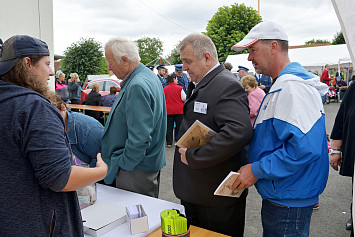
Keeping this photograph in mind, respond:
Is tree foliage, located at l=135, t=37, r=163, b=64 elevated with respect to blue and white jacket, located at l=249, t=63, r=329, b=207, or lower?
elevated

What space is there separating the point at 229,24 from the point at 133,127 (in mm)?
29918

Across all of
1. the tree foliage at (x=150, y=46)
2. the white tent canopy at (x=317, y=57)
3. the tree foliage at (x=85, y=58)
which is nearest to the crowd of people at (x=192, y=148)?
the white tent canopy at (x=317, y=57)

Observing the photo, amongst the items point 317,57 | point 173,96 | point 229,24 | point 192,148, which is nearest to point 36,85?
point 192,148

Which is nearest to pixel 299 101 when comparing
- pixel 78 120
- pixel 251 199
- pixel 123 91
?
pixel 123 91

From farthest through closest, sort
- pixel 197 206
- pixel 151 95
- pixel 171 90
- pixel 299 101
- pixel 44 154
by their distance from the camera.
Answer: pixel 171 90, pixel 151 95, pixel 197 206, pixel 299 101, pixel 44 154

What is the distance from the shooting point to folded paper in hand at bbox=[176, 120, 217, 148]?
157 cm

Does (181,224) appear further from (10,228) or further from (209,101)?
(209,101)

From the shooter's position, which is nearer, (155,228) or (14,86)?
(14,86)

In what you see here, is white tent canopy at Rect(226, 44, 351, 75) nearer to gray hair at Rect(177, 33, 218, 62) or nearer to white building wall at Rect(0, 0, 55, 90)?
white building wall at Rect(0, 0, 55, 90)

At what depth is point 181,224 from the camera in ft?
4.01

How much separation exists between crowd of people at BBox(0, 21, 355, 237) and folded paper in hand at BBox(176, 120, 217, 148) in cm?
4

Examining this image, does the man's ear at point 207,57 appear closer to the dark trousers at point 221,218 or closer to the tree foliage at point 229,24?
the dark trousers at point 221,218

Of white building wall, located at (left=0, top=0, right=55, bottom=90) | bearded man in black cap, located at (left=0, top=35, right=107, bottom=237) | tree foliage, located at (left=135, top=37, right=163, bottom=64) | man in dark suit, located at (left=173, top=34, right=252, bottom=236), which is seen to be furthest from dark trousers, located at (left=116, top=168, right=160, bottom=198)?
tree foliage, located at (left=135, top=37, right=163, bottom=64)

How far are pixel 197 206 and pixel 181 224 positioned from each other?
66cm
